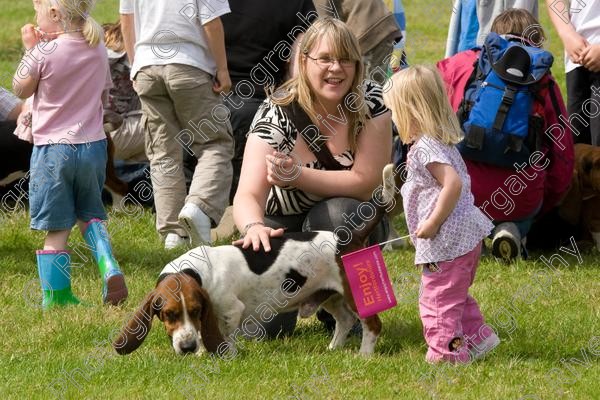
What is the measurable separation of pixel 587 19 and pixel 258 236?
3.26 m

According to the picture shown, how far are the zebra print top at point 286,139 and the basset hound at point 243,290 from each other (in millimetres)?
379

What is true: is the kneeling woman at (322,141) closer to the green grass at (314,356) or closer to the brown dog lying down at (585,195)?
the green grass at (314,356)

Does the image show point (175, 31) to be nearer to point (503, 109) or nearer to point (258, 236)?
point (503, 109)

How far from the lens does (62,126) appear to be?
5.64m

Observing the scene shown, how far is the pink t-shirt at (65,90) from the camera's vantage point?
18.3 ft

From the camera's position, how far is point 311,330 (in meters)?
5.39

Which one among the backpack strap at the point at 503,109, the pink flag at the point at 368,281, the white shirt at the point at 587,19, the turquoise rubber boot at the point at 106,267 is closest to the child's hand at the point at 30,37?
the turquoise rubber boot at the point at 106,267

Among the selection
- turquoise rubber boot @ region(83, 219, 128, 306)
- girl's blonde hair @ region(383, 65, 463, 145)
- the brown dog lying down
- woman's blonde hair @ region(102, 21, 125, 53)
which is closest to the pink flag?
girl's blonde hair @ region(383, 65, 463, 145)

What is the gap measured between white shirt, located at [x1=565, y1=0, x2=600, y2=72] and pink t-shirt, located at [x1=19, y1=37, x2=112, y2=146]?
3.06 m

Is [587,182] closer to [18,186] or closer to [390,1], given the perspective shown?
[390,1]

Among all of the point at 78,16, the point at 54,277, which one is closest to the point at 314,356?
the point at 54,277

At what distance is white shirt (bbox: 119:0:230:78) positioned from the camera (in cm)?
672

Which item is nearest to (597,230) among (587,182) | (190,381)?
(587,182)

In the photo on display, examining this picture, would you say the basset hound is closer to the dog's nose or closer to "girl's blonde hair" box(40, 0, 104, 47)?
the dog's nose
